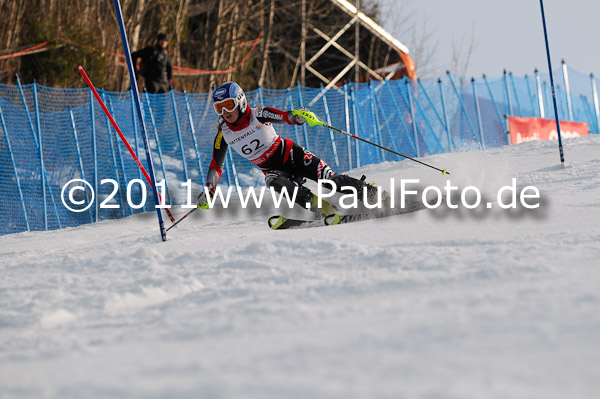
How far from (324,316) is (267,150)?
12.1 feet

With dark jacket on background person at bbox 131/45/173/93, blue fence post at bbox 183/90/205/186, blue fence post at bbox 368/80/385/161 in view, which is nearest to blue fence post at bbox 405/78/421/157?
blue fence post at bbox 368/80/385/161

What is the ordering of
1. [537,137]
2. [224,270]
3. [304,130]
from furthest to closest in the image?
[537,137]
[304,130]
[224,270]

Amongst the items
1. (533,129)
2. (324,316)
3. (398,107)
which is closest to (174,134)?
(398,107)

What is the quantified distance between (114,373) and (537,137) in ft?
50.1

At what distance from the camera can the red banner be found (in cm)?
1493

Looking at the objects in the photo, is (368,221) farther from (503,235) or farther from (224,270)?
(224,270)

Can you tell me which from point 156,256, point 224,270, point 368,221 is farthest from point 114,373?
point 368,221

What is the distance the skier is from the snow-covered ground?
3.65ft

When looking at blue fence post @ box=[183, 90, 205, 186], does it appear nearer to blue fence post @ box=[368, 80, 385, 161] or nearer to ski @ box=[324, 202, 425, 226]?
blue fence post @ box=[368, 80, 385, 161]

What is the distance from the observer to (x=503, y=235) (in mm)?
4168

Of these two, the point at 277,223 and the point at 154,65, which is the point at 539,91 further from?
the point at 277,223

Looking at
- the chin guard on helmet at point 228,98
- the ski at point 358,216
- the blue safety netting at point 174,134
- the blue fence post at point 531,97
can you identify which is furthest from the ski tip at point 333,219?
the blue fence post at point 531,97

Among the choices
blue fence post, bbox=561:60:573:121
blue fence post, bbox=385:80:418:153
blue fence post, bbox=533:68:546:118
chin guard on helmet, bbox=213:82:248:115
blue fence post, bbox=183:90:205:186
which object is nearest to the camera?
chin guard on helmet, bbox=213:82:248:115

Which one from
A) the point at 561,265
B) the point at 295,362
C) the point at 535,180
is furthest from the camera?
the point at 535,180
